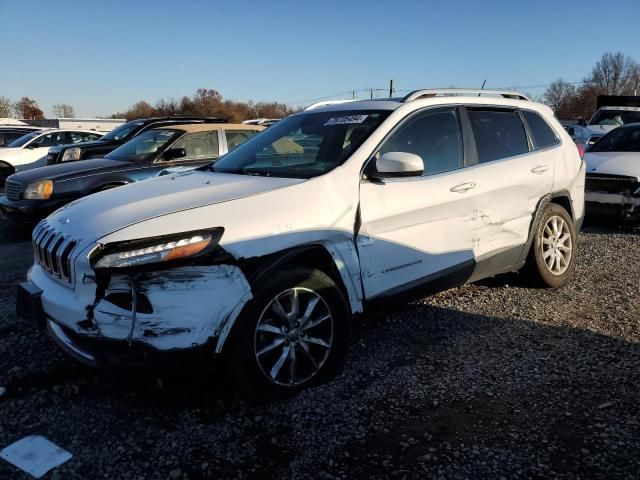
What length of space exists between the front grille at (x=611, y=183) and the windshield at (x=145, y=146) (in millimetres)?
6130

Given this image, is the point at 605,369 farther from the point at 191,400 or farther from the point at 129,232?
the point at 129,232

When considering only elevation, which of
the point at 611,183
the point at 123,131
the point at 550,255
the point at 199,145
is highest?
the point at 123,131

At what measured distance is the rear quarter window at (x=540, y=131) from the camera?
475 cm

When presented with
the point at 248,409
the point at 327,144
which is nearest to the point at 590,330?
the point at 327,144

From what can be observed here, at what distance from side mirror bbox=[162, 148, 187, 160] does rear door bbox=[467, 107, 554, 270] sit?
14.8ft

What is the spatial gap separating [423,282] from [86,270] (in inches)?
85.0

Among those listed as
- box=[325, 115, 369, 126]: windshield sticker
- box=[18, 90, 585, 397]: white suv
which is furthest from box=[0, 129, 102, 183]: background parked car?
box=[325, 115, 369, 126]: windshield sticker

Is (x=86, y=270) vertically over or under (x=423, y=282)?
over

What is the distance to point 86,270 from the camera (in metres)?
2.61

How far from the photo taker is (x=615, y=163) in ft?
24.9

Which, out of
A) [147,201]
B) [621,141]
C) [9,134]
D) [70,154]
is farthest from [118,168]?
[9,134]

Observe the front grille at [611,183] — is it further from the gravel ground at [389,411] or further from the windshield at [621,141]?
the gravel ground at [389,411]

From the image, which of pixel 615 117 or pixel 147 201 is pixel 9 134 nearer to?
pixel 147 201

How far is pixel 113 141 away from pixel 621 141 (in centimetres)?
946
